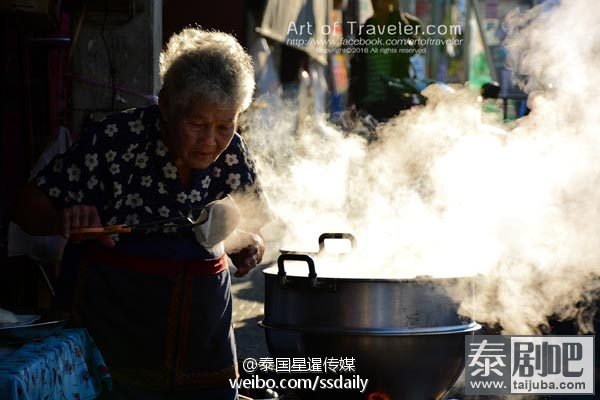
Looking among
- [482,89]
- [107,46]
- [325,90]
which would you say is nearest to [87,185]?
[107,46]

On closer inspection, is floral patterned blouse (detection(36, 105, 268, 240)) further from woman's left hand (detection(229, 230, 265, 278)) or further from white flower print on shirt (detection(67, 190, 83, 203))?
woman's left hand (detection(229, 230, 265, 278))

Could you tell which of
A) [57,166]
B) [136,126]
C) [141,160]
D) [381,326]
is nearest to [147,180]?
[141,160]

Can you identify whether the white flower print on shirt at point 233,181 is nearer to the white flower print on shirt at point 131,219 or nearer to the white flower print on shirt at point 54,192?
the white flower print on shirt at point 131,219

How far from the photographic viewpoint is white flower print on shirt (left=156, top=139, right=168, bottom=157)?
122 inches

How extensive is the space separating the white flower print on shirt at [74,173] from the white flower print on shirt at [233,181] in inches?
20.4

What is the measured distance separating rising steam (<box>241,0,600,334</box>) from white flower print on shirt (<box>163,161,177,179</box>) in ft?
4.19

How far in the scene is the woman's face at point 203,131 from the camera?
297cm

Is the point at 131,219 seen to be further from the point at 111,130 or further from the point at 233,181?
the point at 233,181

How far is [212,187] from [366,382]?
1.09 metres

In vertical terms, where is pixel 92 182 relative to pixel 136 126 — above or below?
below

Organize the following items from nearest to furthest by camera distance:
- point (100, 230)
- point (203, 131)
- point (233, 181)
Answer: point (100, 230) < point (203, 131) < point (233, 181)

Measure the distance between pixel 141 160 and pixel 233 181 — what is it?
1.13 feet

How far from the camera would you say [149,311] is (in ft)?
10.1

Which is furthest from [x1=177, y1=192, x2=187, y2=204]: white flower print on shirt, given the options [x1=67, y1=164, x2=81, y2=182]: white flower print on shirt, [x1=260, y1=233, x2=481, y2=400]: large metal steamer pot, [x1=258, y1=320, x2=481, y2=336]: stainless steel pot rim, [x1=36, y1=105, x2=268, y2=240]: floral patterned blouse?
[x1=258, y1=320, x2=481, y2=336]: stainless steel pot rim
